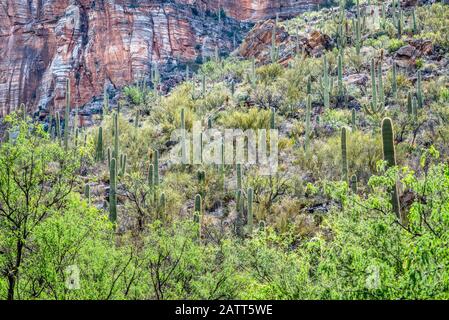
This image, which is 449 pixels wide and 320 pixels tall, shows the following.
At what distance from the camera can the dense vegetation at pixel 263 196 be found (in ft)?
20.4

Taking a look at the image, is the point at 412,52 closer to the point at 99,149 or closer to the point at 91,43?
the point at 99,149

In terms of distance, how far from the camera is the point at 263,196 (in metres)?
17.3

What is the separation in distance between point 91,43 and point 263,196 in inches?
1416

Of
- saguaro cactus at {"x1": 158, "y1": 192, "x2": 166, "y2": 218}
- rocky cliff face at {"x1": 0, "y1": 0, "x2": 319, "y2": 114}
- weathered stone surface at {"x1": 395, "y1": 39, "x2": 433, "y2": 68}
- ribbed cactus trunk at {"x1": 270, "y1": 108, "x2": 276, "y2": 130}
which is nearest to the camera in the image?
saguaro cactus at {"x1": 158, "y1": 192, "x2": 166, "y2": 218}

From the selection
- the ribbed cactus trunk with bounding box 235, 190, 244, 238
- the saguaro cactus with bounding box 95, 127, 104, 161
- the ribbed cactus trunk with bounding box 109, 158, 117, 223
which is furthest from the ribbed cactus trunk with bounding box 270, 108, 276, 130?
the ribbed cactus trunk with bounding box 109, 158, 117, 223

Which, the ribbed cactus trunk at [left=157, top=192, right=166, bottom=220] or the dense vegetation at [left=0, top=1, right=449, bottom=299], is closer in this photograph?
the dense vegetation at [left=0, top=1, right=449, bottom=299]

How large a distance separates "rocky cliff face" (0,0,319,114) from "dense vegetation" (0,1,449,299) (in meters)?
11.8

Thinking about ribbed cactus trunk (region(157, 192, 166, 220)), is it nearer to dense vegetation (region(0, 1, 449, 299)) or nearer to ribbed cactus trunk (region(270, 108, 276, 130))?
dense vegetation (region(0, 1, 449, 299))

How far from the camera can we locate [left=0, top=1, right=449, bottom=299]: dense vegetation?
623 centimetres

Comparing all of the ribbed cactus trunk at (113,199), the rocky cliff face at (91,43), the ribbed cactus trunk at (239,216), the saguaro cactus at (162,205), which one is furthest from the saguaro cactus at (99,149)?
the rocky cliff face at (91,43)

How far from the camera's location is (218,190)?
18828mm

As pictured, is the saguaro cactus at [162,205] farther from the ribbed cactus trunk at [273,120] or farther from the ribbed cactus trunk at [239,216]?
the ribbed cactus trunk at [273,120]

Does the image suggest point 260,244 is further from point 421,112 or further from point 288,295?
point 421,112
